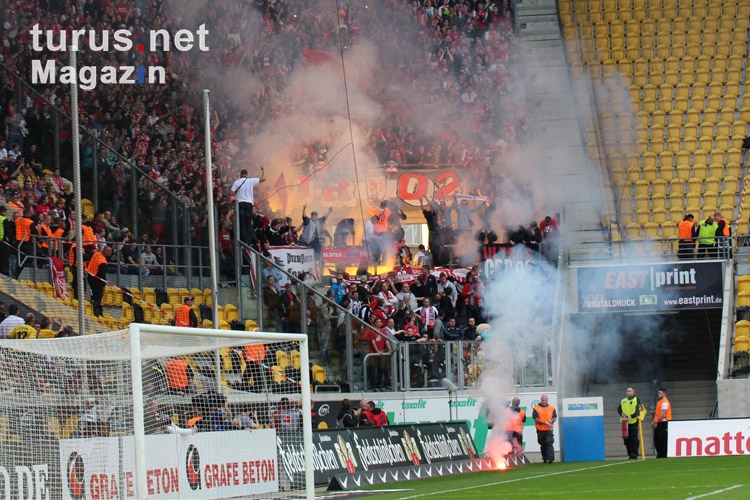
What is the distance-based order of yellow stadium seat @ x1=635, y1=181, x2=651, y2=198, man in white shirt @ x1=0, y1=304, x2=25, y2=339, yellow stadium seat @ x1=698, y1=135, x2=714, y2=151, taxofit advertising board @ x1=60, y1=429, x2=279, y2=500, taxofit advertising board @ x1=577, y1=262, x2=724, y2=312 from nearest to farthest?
taxofit advertising board @ x1=60, y1=429, x2=279, y2=500 → man in white shirt @ x1=0, y1=304, x2=25, y2=339 → taxofit advertising board @ x1=577, y1=262, x2=724, y2=312 → yellow stadium seat @ x1=635, y1=181, x2=651, y2=198 → yellow stadium seat @ x1=698, y1=135, x2=714, y2=151

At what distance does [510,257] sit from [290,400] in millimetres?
12202

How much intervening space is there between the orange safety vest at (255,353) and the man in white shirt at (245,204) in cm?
931

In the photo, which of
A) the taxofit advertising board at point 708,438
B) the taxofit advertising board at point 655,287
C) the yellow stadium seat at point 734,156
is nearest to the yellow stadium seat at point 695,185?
the yellow stadium seat at point 734,156

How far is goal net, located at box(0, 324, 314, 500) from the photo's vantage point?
1133 centimetres

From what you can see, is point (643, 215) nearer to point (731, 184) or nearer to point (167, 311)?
point (731, 184)

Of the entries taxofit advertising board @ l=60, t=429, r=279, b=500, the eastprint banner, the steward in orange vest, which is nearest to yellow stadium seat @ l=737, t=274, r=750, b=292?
the eastprint banner

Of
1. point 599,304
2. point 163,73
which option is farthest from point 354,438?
point 163,73

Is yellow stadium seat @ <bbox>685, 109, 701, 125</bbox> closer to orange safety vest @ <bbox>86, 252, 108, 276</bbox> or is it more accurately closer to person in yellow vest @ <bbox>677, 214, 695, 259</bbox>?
person in yellow vest @ <bbox>677, 214, 695, 259</bbox>

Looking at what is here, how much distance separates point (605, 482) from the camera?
622 inches

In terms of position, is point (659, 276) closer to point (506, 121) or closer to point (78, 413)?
point (506, 121)

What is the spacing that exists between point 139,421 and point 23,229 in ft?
30.2

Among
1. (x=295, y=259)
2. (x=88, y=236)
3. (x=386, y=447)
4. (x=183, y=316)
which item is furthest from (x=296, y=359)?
(x=295, y=259)

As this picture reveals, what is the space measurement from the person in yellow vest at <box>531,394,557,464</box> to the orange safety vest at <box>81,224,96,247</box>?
7681 millimetres

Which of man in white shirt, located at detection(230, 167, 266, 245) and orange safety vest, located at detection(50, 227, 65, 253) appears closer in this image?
orange safety vest, located at detection(50, 227, 65, 253)
